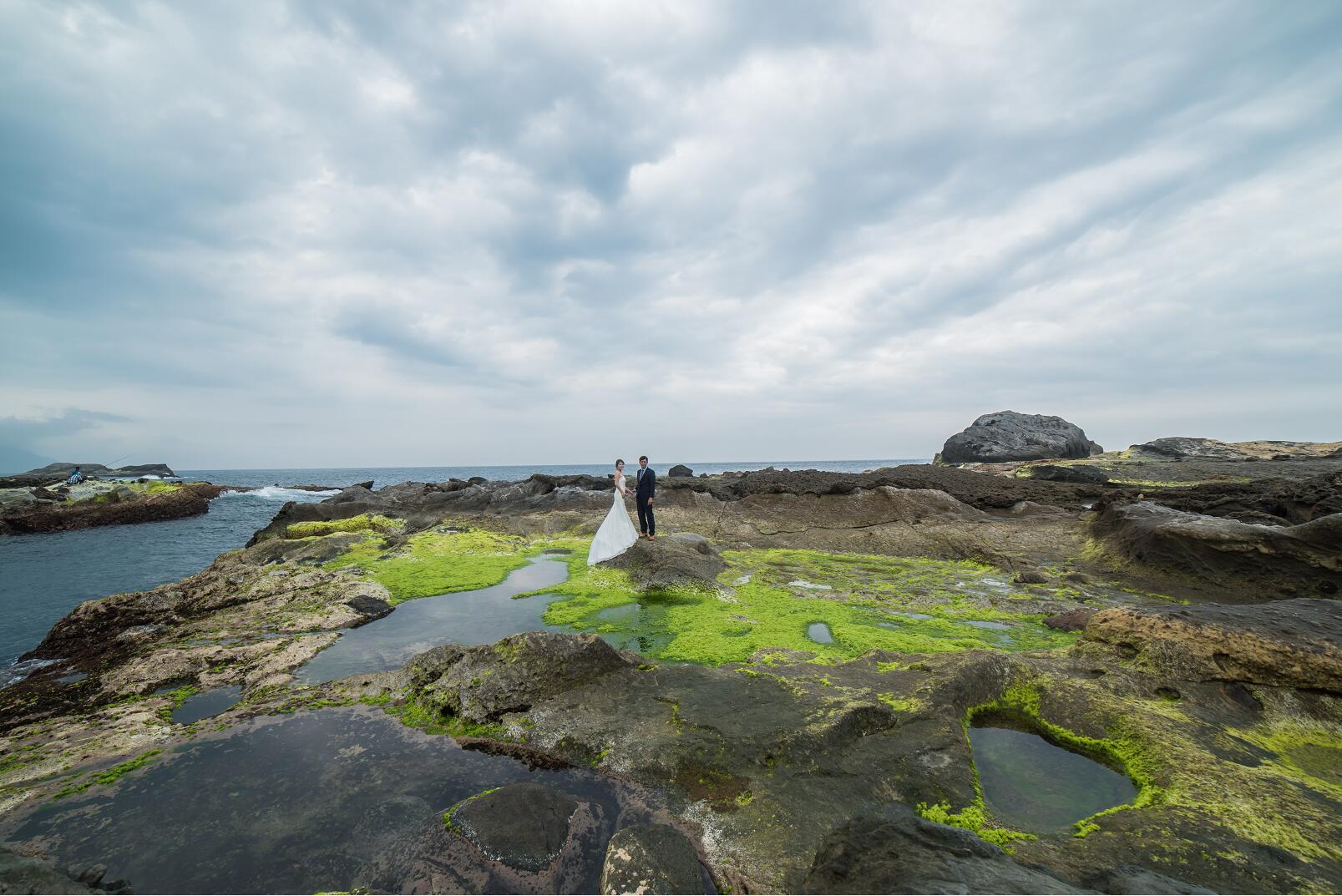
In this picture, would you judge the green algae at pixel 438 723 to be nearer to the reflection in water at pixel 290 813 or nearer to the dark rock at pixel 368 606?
the reflection in water at pixel 290 813

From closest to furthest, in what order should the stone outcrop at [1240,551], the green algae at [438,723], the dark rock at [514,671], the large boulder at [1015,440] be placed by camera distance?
the green algae at [438,723]
the dark rock at [514,671]
the stone outcrop at [1240,551]
the large boulder at [1015,440]

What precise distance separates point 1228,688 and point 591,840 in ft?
25.4

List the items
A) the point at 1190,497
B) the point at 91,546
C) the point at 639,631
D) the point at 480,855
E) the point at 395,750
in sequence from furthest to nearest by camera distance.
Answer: the point at 91,546 → the point at 1190,497 → the point at 639,631 → the point at 395,750 → the point at 480,855

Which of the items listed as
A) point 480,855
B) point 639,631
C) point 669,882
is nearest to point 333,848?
point 480,855

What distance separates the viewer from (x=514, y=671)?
6.46 metres

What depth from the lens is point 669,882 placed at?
342 cm

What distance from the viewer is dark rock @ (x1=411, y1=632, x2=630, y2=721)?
6.20 metres

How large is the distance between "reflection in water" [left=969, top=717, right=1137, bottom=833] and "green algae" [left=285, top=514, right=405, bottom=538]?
2097cm

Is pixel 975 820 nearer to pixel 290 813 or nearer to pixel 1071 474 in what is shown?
pixel 290 813

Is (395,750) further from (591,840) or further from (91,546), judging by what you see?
(91,546)

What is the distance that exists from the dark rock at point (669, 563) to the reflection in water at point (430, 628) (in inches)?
83.5

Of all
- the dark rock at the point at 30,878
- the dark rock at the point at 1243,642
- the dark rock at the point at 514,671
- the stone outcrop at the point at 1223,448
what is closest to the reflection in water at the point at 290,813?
the dark rock at the point at 514,671

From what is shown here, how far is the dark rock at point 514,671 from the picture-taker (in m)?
6.20

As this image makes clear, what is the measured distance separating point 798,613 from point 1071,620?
496 cm
